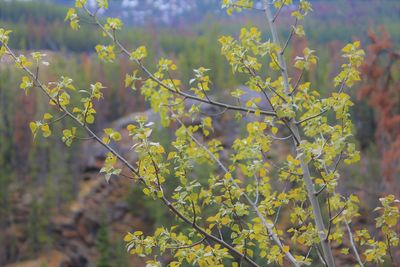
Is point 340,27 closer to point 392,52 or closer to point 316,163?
point 392,52

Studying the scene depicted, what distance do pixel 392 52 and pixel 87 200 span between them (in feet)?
85.5

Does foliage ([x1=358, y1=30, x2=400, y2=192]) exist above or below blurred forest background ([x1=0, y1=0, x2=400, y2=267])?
above

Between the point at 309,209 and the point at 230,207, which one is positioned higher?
the point at 230,207

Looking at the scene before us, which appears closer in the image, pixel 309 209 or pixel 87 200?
pixel 309 209

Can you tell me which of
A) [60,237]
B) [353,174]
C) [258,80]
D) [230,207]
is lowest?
[60,237]

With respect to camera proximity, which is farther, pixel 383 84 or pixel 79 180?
pixel 79 180

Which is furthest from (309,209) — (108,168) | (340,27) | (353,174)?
(340,27)

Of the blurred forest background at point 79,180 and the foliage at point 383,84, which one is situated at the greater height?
the foliage at point 383,84

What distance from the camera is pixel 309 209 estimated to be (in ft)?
10.1

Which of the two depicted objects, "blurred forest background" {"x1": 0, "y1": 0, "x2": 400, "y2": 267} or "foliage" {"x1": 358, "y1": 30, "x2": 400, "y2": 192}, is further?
"blurred forest background" {"x1": 0, "y1": 0, "x2": 400, "y2": 267}

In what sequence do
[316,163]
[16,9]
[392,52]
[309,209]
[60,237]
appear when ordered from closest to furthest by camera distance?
[316,163], [309,209], [392,52], [60,237], [16,9]

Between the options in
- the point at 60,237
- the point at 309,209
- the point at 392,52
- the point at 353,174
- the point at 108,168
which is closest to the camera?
the point at 108,168

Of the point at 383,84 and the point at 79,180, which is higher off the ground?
the point at 383,84

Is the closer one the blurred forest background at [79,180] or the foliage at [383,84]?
the foliage at [383,84]
